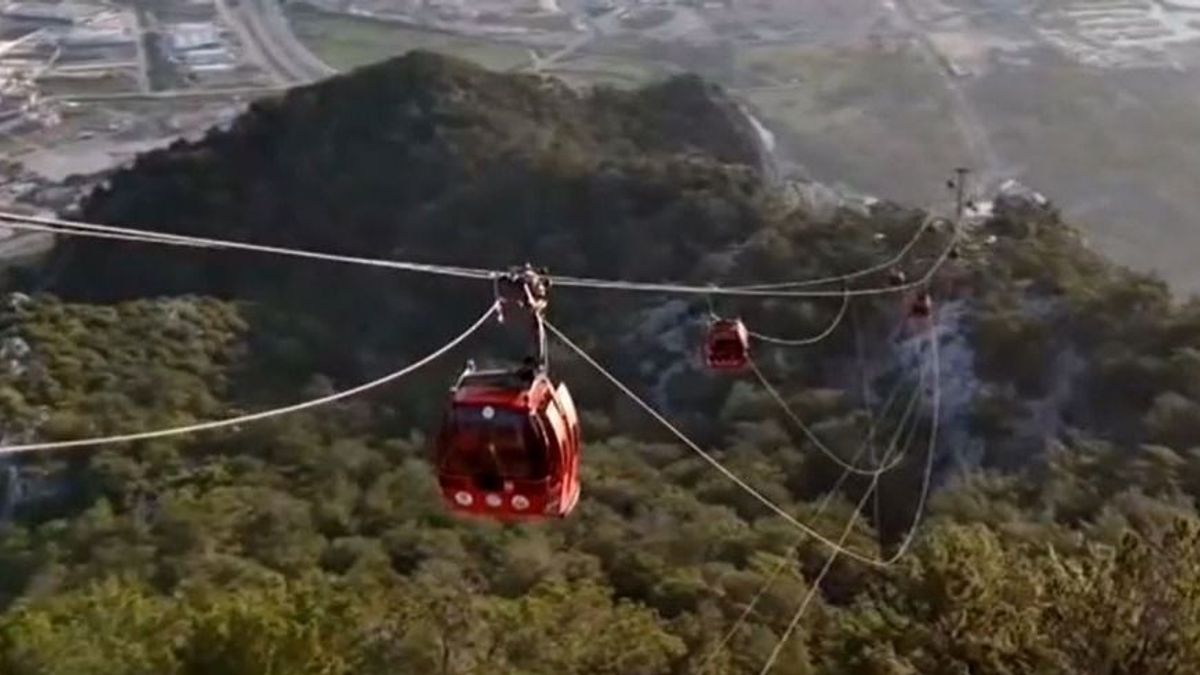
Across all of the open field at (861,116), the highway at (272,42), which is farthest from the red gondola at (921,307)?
the highway at (272,42)

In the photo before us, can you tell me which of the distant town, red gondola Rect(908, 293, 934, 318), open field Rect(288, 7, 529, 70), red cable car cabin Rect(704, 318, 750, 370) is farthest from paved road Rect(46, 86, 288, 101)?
red cable car cabin Rect(704, 318, 750, 370)

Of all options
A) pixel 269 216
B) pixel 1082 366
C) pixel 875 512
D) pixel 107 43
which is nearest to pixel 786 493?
pixel 875 512

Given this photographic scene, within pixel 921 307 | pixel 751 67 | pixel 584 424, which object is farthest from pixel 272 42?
pixel 921 307

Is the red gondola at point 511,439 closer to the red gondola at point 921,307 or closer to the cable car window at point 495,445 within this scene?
the cable car window at point 495,445

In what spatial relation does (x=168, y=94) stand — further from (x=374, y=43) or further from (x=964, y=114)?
(x=964, y=114)

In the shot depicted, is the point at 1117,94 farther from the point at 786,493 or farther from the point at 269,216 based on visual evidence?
the point at 786,493

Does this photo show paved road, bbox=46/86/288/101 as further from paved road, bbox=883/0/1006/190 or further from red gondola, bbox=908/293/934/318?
red gondola, bbox=908/293/934/318
